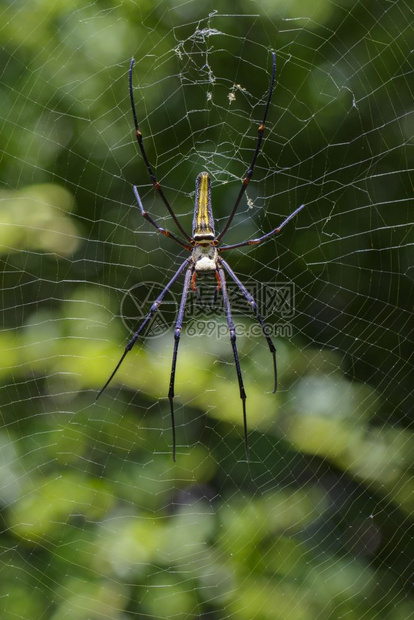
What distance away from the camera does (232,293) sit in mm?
4582

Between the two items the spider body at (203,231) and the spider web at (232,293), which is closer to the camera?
the spider body at (203,231)

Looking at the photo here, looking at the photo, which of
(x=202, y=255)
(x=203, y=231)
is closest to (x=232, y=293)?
(x=202, y=255)

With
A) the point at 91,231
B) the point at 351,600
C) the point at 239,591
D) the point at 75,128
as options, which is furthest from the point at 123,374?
the point at 351,600

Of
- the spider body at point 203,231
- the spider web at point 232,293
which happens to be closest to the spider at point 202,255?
the spider body at point 203,231

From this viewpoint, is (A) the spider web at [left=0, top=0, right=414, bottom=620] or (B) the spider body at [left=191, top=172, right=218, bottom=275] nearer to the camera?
(B) the spider body at [left=191, top=172, right=218, bottom=275]

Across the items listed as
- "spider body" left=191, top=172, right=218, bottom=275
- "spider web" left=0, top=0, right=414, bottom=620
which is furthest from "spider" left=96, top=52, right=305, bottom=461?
"spider web" left=0, top=0, right=414, bottom=620

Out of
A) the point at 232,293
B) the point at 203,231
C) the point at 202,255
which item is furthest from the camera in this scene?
the point at 232,293

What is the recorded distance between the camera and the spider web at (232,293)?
4430mm

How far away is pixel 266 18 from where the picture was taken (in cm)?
467

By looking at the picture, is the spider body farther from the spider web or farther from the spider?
the spider web

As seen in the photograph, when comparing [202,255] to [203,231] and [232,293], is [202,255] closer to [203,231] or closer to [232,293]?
[203,231]

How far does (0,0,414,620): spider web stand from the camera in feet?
14.5

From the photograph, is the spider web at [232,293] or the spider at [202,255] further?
the spider web at [232,293]

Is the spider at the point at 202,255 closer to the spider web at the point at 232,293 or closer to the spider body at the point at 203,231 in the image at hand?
the spider body at the point at 203,231
